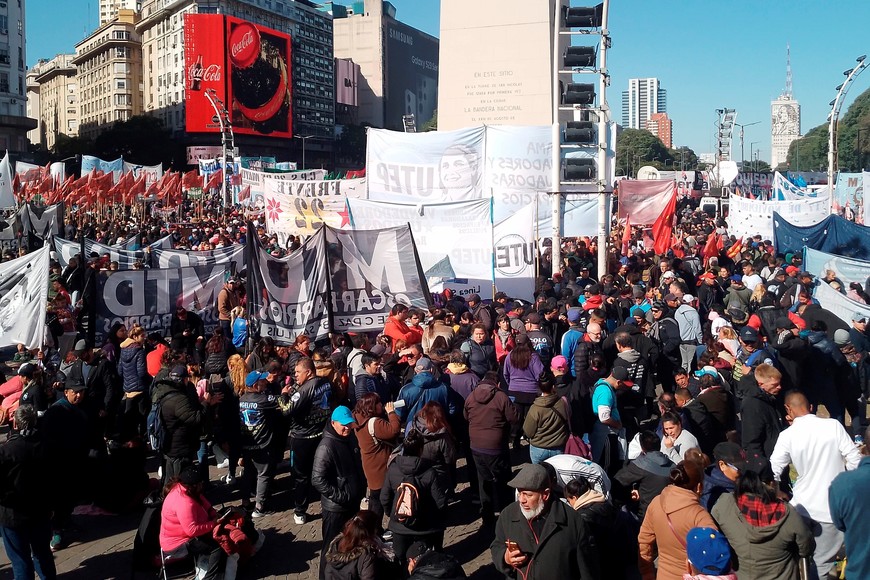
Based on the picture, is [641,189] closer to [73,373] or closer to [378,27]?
[73,373]

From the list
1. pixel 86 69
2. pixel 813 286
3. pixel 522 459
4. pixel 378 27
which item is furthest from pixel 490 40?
pixel 378 27

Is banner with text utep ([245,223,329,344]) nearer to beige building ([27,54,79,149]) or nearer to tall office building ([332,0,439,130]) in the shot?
beige building ([27,54,79,149])

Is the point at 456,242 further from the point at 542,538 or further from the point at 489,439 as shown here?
the point at 542,538

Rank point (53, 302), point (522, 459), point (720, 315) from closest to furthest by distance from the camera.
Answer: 1. point (522, 459)
2. point (720, 315)
3. point (53, 302)

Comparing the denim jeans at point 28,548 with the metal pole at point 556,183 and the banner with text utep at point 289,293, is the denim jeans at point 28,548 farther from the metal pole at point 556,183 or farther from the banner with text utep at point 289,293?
the metal pole at point 556,183

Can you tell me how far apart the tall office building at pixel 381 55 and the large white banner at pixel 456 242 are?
13463cm

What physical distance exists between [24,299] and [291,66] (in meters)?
98.4

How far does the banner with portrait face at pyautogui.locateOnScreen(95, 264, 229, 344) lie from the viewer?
983cm

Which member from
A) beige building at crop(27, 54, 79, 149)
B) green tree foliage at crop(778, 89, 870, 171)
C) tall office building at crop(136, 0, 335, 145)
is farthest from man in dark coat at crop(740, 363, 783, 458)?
beige building at crop(27, 54, 79, 149)

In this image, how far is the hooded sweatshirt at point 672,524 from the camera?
4449 millimetres

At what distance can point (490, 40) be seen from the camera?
73.9 ft

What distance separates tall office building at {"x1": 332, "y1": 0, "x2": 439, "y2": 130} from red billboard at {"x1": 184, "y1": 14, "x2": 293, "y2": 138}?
168 feet

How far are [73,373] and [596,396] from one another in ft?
16.8

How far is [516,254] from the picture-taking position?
13281mm
